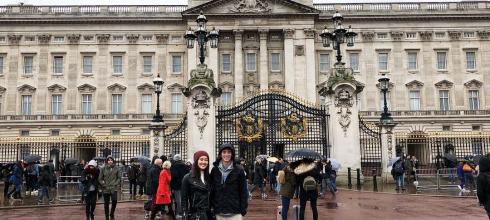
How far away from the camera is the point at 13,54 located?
173ft

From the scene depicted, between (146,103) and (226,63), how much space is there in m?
9.69

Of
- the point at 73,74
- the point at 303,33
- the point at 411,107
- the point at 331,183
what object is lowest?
the point at 331,183

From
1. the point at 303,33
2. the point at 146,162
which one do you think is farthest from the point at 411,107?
the point at 146,162

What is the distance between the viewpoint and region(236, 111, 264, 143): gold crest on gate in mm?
23062

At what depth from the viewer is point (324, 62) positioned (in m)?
53.5

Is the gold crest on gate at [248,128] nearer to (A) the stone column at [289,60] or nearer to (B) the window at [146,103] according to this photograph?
(A) the stone column at [289,60]

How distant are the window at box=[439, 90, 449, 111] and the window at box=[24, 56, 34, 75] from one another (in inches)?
1744

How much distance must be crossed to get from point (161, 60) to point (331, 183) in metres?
37.9

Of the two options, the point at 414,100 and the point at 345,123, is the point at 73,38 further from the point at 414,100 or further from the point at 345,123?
the point at 345,123

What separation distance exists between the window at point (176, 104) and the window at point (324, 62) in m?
15.8

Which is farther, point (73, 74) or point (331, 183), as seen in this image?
point (73, 74)

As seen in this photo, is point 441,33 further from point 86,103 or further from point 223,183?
point 223,183

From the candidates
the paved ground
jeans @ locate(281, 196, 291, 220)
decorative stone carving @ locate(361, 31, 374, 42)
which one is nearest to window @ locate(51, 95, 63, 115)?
decorative stone carving @ locate(361, 31, 374, 42)

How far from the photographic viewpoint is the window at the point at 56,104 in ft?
172
